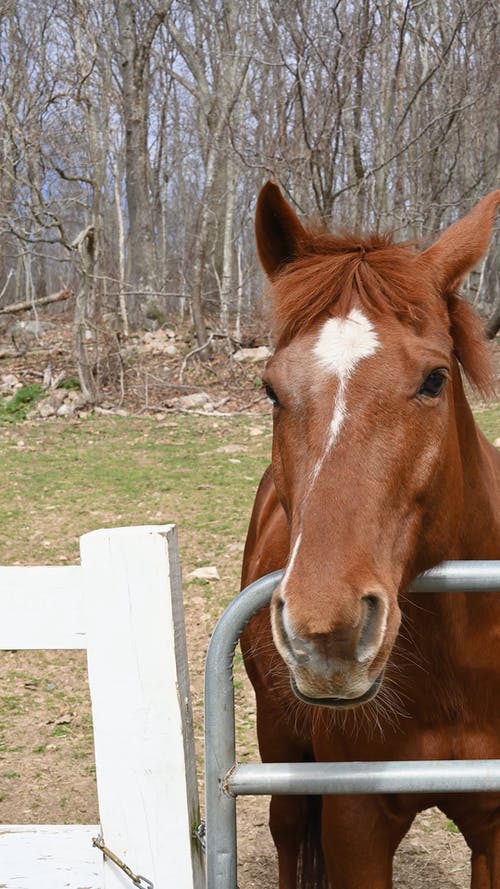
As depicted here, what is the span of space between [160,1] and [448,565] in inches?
751

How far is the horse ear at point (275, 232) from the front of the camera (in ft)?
6.76

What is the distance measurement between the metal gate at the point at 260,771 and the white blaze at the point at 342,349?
1.18 ft

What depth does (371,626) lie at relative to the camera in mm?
1369

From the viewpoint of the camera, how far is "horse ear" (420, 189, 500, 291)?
1.94 metres

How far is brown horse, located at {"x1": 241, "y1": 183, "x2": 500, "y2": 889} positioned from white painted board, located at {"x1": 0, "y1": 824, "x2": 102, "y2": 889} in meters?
0.60

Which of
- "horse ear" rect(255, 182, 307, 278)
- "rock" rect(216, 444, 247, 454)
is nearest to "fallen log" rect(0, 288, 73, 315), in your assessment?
"rock" rect(216, 444, 247, 454)

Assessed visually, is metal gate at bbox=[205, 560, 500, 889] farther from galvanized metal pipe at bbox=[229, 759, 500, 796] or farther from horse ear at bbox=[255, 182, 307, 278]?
horse ear at bbox=[255, 182, 307, 278]

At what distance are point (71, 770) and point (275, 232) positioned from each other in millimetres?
2980

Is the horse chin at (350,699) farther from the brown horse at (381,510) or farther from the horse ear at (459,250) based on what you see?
the horse ear at (459,250)

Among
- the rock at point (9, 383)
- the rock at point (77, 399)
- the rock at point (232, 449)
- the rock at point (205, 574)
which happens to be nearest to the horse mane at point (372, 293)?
the rock at point (205, 574)

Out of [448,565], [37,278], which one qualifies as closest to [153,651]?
[448,565]

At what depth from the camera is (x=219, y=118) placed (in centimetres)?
1418

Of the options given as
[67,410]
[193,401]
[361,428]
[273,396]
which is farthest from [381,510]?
[193,401]

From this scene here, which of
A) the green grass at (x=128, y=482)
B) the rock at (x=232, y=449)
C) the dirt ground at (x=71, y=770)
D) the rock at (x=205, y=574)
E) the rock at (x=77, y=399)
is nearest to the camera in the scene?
the dirt ground at (x=71, y=770)
